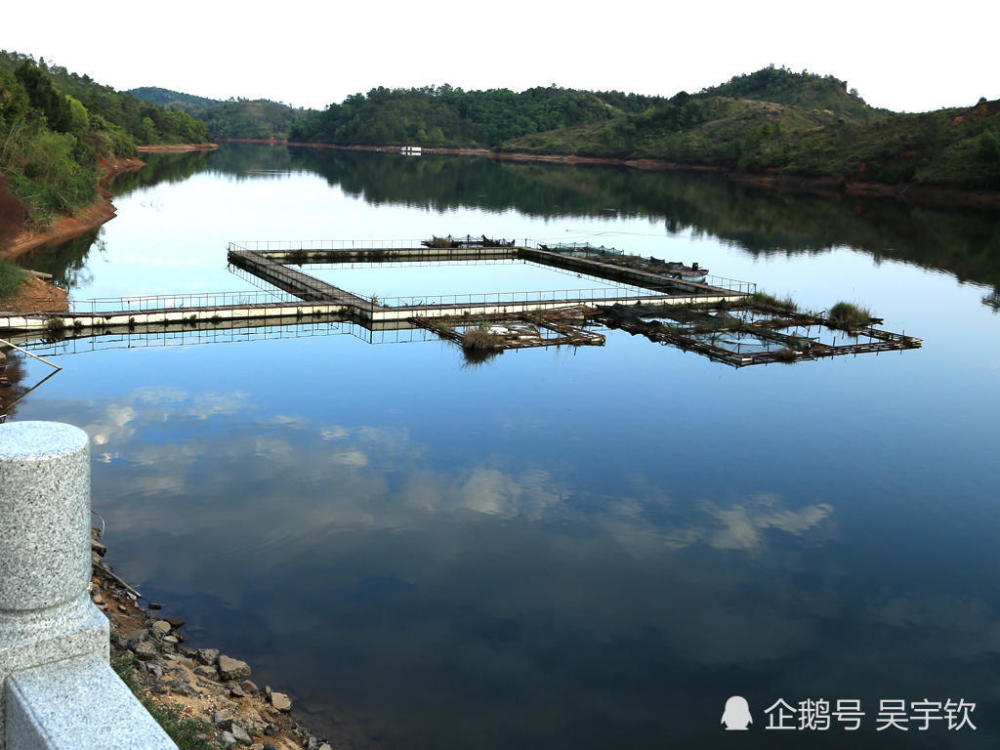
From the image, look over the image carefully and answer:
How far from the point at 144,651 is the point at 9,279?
34.5 m

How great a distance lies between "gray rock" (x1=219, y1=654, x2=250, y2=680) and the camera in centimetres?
1508

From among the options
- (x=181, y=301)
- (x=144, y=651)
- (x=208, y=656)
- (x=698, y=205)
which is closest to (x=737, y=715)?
(x=208, y=656)

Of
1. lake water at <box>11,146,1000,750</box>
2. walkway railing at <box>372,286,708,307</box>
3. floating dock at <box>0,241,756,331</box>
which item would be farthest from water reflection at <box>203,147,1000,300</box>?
lake water at <box>11,146,1000,750</box>

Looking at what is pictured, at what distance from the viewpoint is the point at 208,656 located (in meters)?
15.5

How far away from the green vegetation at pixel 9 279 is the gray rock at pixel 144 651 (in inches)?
1256

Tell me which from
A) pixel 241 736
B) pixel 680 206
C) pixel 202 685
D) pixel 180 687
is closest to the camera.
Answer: pixel 241 736

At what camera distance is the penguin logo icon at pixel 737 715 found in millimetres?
15364

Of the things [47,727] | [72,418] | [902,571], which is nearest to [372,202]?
[72,418]

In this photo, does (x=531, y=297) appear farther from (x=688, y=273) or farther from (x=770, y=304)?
(x=770, y=304)

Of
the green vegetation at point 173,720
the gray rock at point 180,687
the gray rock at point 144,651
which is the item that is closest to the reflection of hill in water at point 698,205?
the gray rock at point 144,651

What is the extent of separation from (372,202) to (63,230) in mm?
51702

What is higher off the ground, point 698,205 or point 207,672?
point 698,205

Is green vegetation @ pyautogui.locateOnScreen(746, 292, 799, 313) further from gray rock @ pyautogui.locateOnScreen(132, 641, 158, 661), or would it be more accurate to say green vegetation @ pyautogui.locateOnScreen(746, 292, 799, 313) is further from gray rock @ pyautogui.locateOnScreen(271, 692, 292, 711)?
gray rock @ pyautogui.locateOnScreen(132, 641, 158, 661)

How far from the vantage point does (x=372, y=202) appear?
116 m
